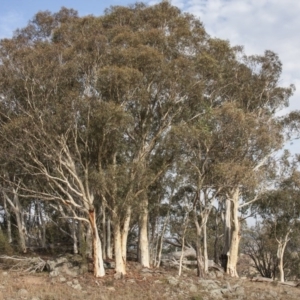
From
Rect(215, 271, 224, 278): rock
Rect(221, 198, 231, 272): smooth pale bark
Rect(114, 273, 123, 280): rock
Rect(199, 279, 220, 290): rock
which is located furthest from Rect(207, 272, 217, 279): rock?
Rect(114, 273, 123, 280): rock

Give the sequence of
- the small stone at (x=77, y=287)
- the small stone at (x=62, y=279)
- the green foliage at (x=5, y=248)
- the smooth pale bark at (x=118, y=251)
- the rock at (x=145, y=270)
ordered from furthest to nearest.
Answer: the green foliage at (x=5, y=248), the rock at (x=145, y=270), the smooth pale bark at (x=118, y=251), the small stone at (x=62, y=279), the small stone at (x=77, y=287)

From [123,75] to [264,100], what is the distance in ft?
35.0

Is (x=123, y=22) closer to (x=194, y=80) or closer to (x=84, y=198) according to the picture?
(x=194, y=80)

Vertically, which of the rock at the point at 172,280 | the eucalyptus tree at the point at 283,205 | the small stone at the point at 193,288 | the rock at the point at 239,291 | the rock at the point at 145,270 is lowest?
the rock at the point at 239,291

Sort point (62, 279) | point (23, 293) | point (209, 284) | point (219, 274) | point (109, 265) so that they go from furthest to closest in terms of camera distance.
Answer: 1. point (219, 274)
2. point (109, 265)
3. point (209, 284)
4. point (62, 279)
5. point (23, 293)

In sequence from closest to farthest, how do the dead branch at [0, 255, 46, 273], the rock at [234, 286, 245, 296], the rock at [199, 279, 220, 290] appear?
the rock at [234, 286, 245, 296] < the rock at [199, 279, 220, 290] < the dead branch at [0, 255, 46, 273]

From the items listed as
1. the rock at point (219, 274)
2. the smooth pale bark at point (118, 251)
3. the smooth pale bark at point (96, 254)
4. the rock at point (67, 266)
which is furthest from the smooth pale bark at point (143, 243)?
the rock at point (219, 274)

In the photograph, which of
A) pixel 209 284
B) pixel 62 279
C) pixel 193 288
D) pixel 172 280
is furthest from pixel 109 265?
pixel 209 284

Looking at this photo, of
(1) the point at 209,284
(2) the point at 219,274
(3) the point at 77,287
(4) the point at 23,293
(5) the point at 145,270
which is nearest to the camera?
(4) the point at 23,293

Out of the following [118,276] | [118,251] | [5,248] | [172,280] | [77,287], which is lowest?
[77,287]

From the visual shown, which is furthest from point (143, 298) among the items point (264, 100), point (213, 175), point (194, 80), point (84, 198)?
point (264, 100)

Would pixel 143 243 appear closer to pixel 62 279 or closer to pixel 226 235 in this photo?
pixel 62 279

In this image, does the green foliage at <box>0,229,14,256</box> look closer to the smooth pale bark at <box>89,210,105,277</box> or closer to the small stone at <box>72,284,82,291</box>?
the smooth pale bark at <box>89,210,105,277</box>

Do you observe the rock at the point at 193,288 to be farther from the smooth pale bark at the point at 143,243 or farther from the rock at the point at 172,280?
the smooth pale bark at the point at 143,243
